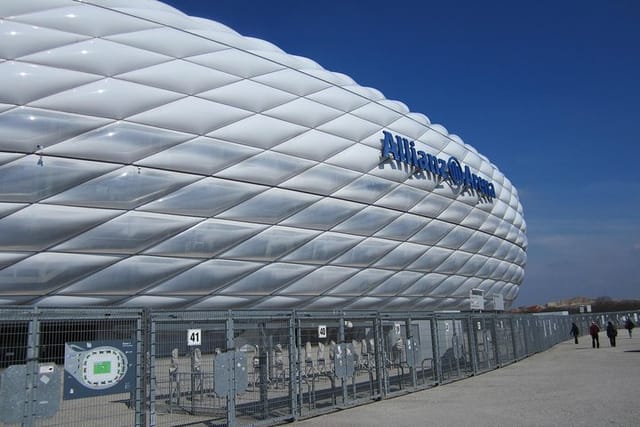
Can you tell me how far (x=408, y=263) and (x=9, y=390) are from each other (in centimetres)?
2001

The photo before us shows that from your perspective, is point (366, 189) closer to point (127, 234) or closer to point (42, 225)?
point (127, 234)

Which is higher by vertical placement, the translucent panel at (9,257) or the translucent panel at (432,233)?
the translucent panel at (432,233)

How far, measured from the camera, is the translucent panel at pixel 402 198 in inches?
906

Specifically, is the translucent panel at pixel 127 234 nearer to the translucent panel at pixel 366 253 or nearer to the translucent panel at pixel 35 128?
the translucent panel at pixel 35 128

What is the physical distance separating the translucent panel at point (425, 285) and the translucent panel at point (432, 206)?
2.84 metres

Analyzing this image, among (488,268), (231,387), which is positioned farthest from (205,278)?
(488,268)

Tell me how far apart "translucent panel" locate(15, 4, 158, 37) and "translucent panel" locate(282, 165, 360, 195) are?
668 centimetres

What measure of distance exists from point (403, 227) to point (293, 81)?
304 inches

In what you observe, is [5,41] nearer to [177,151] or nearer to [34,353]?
[177,151]

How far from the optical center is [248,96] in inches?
722

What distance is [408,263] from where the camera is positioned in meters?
24.5

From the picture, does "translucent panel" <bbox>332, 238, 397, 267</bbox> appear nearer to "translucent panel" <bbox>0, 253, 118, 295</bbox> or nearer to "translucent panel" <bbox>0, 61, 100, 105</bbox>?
"translucent panel" <bbox>0, 253, 118, 295</bbox>

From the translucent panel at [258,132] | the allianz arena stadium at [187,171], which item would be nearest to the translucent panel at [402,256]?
the allianz arena stadium at [187,171]

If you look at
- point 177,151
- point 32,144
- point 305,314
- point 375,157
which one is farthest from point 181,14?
point 305,314
